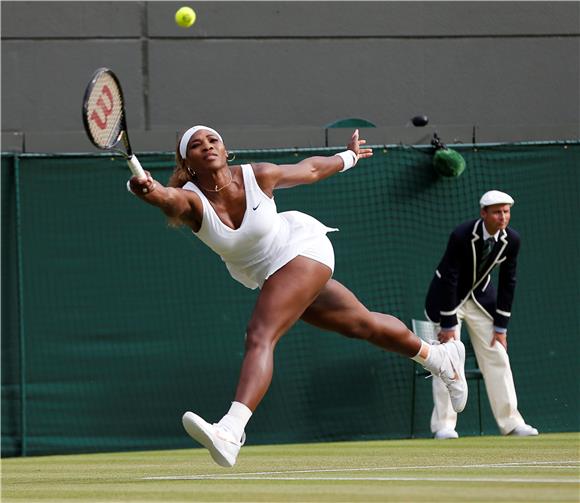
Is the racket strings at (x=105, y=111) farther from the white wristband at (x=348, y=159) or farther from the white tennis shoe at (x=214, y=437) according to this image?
the white tennis shoe at (x=214, y=437)

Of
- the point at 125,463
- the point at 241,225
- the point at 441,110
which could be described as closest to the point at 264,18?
the point at 441,110

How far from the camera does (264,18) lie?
44.7 feet

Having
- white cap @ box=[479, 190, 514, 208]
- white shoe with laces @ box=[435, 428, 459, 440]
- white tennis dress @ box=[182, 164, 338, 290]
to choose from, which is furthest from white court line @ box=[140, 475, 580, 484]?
white cap @ box=[479, 190, 514, 208]

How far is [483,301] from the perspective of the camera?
998 cm

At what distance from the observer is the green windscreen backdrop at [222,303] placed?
10008 millimetres

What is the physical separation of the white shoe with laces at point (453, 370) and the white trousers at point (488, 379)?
2.28 m

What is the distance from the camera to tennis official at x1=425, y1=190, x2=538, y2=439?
970cm

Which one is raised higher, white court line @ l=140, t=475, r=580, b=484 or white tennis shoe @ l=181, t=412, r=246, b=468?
white tennis shoe @ l=181, t=412, r=246, b=468

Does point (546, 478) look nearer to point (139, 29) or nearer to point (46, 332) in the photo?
point (46, 332)

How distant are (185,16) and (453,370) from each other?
20.8ft

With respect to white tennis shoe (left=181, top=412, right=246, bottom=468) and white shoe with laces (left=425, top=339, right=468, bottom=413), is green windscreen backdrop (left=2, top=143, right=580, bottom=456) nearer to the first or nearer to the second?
white shoe with laces (left=425, top=339, right=468, bottom=413)

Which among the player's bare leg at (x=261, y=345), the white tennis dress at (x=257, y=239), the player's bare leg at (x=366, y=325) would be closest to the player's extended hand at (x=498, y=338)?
the player's bare leg at (x=366, y=325)

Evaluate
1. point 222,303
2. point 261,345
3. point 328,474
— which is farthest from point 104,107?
point 222,303

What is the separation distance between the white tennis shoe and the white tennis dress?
1007 millimetres
